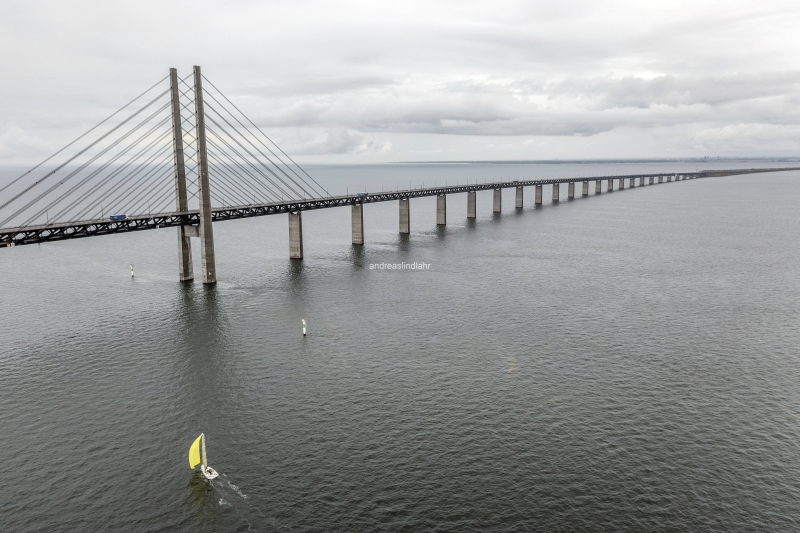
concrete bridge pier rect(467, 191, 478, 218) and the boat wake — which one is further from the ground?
concrete bridge pier rect(467, 191, 478, 218)

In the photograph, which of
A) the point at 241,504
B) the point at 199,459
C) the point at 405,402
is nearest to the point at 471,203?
the point at 405,402

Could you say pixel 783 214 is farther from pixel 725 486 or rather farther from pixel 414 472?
pixel 414 472

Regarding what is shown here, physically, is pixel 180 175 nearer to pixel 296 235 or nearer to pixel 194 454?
pixel 296 235

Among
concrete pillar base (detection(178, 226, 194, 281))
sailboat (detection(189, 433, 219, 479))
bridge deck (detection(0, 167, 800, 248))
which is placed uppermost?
bridge deck (detection(0, 167, 800, 248))

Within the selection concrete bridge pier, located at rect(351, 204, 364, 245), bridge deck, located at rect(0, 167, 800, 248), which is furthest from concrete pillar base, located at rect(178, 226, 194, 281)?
concrete bridge pier, located at rect(351, 204, 364, 245)

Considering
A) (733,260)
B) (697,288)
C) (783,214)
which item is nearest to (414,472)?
(697,288)

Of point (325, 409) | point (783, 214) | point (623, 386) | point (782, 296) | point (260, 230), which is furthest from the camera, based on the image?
point (783, 214)

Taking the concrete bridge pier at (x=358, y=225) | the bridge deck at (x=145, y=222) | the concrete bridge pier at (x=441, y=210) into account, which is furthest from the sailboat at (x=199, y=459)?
the concrete bridge pier at (x=441, y=210)

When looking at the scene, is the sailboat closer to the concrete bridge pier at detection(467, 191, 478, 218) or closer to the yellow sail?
the yellow sail
